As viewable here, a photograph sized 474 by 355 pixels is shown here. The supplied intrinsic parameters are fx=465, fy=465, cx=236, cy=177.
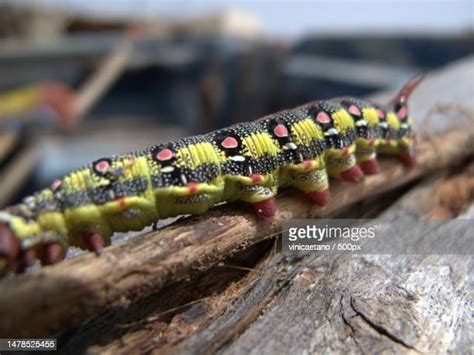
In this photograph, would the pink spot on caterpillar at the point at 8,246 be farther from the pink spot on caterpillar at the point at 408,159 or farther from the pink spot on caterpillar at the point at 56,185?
the pink spot on caterpillar at the point at 408,159

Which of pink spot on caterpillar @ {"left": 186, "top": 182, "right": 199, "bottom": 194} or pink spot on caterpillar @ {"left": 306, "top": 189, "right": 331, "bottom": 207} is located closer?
Answer: pink spot on caterpillar @ {"left": 186, "top": 182, "right": 199, "bottom": 194}

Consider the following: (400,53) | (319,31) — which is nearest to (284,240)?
(400,53)

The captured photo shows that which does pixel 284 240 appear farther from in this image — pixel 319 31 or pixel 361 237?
pixel 319 31

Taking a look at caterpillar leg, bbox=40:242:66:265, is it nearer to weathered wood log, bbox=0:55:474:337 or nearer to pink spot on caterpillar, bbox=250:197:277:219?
weathered wood log, bbox=0:55:474:337

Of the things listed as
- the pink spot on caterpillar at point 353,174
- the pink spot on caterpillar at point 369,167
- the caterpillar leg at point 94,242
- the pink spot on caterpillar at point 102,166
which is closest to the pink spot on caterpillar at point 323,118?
the pink spot on caterpillar at point 353,174

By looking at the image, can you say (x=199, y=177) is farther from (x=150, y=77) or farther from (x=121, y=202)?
(x=150, y=77)

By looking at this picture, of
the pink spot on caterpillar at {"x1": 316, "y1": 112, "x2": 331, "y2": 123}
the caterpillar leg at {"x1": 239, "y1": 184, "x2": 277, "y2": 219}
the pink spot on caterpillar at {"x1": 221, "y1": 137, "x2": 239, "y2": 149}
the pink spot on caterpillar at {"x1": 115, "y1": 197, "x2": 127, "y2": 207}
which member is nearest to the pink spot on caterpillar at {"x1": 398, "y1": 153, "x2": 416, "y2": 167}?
the pink spot on caterpillar at {"x1": 316, "y1": 112, "x2": 331, "y2": 123}

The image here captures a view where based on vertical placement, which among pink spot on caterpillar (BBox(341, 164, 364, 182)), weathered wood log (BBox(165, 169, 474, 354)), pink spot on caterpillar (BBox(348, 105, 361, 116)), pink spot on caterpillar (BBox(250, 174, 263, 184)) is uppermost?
pink spot on caterpillar (BBox(348, 105, 361, 116))
